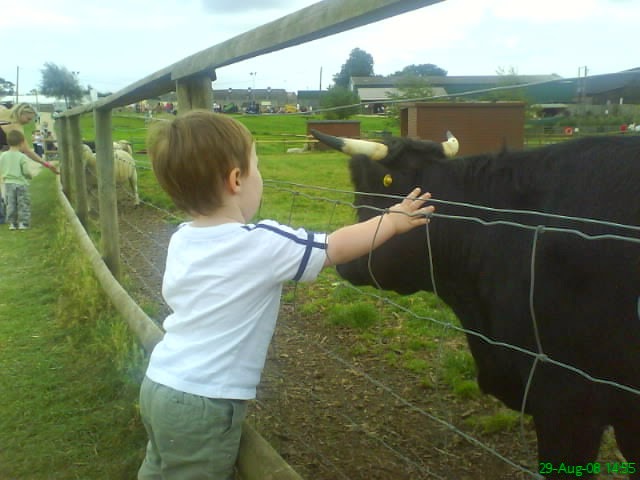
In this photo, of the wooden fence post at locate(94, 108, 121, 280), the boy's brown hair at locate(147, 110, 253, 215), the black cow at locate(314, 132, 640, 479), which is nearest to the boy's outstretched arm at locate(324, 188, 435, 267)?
the black cow at locate(314, 132, 640, 479)

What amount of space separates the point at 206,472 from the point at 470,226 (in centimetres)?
148

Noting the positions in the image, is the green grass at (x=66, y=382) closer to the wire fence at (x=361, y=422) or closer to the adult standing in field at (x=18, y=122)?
the wire fence at (x=361, y=422)

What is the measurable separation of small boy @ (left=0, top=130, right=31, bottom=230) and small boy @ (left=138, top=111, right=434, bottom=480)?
9263 mm

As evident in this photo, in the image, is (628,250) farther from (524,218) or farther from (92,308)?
(92,308)

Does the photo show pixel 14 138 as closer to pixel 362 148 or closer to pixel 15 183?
pixel 15 183

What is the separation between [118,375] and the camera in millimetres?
4039

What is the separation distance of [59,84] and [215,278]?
67089 mm

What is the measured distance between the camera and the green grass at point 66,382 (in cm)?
330

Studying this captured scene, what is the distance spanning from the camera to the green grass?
3298 millimetres

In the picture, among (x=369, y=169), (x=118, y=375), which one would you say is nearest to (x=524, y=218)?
(x=369, y=169)

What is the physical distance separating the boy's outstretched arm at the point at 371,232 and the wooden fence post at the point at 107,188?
4.07 metres

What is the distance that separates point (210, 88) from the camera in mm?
2984

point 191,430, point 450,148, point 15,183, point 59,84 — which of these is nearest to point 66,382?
point 191,430

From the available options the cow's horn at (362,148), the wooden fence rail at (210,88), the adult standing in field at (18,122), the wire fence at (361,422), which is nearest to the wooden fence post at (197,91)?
the wooden fence rail at (210,88)
